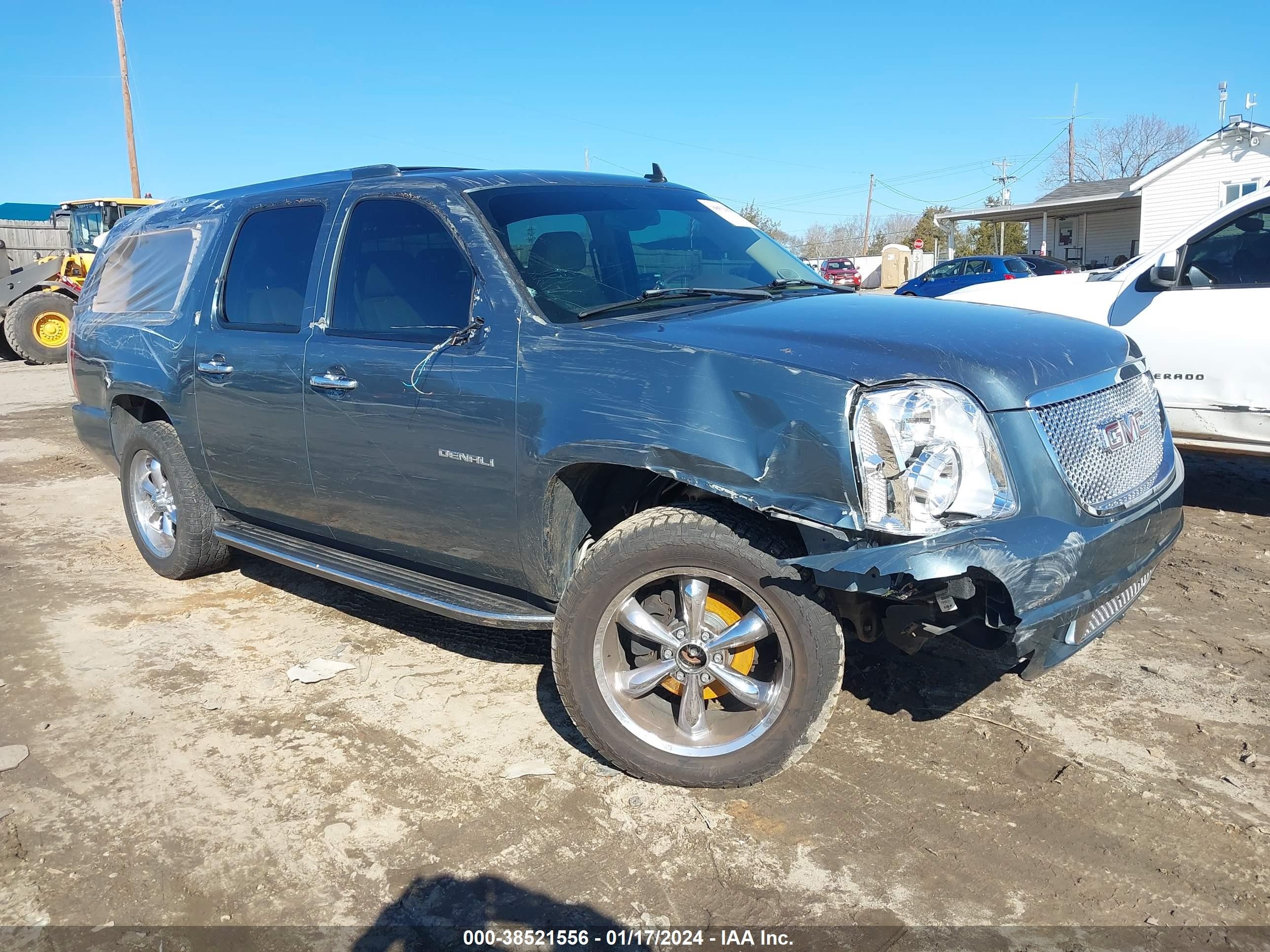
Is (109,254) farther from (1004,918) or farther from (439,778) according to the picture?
(1004,918)

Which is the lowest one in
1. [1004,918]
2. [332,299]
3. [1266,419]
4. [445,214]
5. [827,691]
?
[1004,918]

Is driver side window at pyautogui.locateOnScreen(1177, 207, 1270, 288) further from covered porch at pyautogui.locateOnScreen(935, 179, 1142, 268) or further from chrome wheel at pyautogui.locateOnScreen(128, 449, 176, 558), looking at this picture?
covered porch at pyautogui.locateOnScreen(935, 179, 1142, 268)

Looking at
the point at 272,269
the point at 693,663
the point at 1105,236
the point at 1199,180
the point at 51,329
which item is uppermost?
the point at 1199,180

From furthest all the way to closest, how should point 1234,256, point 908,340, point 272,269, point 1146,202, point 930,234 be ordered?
point 930,234, point 1146,202, point 1234,256, point 272,269, point 908,340

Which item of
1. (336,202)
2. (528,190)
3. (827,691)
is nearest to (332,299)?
(336,202)

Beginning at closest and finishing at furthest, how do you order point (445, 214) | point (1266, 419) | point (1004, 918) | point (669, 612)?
1. point (1004, 918)
2. point (669, 612)
3. point (445, 214)
4. point (1266, 419)

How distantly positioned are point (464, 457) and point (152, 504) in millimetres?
3040

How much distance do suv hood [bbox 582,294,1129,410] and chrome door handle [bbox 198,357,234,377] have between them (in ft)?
6.70

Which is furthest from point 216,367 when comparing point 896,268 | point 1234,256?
point 896,268

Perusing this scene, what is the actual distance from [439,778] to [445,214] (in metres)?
2.06

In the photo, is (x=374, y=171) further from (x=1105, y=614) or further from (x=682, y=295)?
(x=1105, y=614)

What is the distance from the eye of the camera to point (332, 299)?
4.15 meters

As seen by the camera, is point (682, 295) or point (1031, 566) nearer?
point (1031, 566)

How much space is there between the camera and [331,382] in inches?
157
